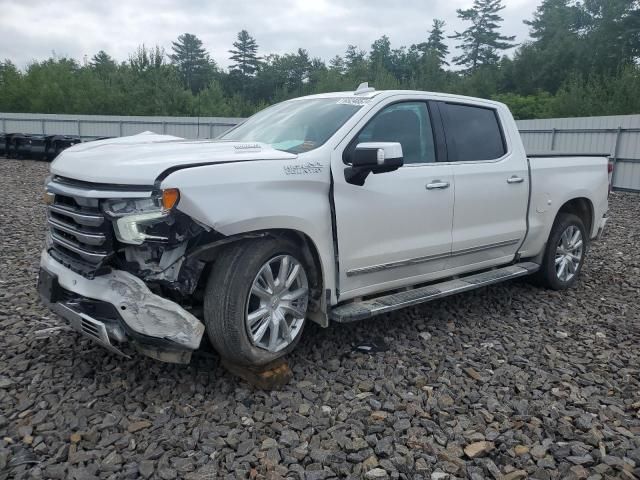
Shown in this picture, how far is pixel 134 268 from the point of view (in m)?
3.06

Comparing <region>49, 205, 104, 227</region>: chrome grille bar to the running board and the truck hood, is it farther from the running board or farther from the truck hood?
the running board

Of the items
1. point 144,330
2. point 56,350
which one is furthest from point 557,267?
point 56,350

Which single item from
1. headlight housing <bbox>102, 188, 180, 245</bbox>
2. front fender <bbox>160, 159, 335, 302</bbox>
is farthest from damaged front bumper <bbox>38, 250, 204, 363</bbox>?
front fender <bbox>160, 159, 335, 302</bbox>

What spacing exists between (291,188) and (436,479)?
179 centimetres

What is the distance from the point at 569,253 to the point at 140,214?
4538 millimetres

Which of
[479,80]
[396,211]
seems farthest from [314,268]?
[479,80]

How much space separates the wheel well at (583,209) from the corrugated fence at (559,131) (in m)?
3.97

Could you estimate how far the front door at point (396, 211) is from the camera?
3658mm

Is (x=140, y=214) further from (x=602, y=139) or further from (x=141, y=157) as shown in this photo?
(x=602, y=139)

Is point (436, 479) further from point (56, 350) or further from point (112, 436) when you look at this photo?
point (56, 350)

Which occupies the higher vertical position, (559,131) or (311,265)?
(559,131)

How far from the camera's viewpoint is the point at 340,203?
3572 mm

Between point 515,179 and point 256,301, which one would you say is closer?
point 256,301

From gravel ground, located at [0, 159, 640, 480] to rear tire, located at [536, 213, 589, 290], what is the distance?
2.63ft
